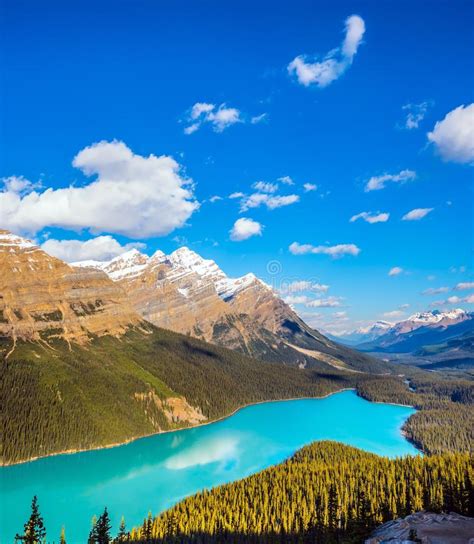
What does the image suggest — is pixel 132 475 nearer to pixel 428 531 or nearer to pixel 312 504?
pixel 312 504

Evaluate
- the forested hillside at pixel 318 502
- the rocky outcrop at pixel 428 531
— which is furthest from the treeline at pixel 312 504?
the rocky outcrop at pixel 428 531

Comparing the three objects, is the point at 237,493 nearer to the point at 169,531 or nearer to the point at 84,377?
the point at 169,531

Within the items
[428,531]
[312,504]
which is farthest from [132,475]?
[428,531]

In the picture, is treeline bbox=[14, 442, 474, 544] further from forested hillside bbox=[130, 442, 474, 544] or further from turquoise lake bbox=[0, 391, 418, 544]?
turquoise lake bbox=[0, 391, 418, 544]

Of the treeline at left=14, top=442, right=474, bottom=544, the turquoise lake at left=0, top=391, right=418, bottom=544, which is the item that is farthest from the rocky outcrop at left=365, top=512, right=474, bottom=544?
the turquoise lake at left=0, top=391, right=418, bottom=544

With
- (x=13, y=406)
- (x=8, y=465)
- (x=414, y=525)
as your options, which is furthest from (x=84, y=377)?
(x=414, y=525)
